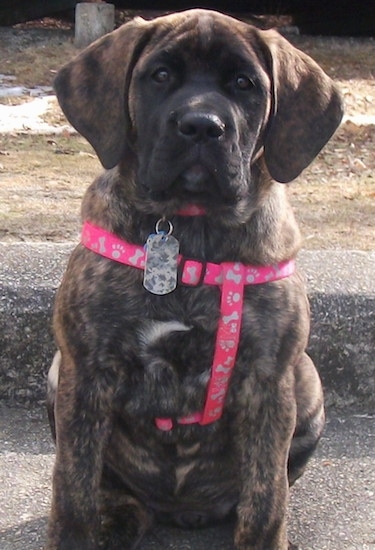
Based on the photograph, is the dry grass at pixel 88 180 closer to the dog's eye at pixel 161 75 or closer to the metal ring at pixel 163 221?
the metal ring at pixel 163 221

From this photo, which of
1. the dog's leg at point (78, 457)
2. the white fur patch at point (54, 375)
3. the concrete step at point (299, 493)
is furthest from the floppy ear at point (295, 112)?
the concrete step at point (299, 493)

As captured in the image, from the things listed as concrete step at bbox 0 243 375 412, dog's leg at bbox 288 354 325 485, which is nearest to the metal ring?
dog's leg at bbox 288 354 325 485

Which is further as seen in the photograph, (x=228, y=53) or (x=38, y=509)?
(x=38, y=509)

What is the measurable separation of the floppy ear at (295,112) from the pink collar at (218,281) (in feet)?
0.97

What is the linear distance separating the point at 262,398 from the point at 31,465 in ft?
3.62

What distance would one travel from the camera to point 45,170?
6.91 m

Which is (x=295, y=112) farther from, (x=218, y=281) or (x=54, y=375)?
(x=54, y=375)

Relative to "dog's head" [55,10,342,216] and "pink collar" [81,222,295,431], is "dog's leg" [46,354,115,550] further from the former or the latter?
"dog's head" [55,10,342,216]

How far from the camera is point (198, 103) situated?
2.74 m

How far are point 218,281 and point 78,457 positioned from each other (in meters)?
0.65

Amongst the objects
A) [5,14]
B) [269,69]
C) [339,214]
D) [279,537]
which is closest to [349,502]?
[279,537]

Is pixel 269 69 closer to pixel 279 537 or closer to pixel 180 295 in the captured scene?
pixel 180 295

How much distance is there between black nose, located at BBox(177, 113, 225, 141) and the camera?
2.68 m

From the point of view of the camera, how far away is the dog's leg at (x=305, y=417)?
3.28 m
